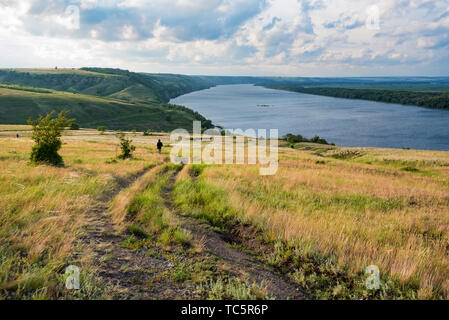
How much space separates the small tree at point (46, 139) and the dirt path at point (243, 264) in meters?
11.4

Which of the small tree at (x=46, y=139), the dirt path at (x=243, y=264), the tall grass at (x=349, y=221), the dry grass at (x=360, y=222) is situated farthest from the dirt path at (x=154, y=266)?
the small tree at (x=46, y=139)

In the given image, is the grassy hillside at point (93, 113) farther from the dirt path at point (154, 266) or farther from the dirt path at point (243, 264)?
the dirt path at point (154, 266)

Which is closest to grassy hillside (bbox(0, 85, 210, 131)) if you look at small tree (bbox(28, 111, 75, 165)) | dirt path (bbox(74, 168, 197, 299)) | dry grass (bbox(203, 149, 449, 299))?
small tree (bbox(28, 111, 75, 165))

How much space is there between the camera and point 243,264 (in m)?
5.56

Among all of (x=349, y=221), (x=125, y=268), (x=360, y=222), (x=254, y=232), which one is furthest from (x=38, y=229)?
(x=360, y=222)

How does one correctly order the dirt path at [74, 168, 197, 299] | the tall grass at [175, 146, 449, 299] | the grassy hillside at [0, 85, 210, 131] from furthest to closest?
the grassy hillside at [0, 85, 210, 131], the tall grass at [175, 146, 449, 299], the dirt path at [74, 168, 197, 299]

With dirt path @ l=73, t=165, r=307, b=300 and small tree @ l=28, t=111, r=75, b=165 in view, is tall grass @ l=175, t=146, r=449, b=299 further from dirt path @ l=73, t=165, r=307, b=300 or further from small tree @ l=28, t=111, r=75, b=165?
small tree @ l=28, t=111, r=75, b=165

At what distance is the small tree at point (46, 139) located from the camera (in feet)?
49.2

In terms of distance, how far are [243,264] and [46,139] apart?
49.8ft

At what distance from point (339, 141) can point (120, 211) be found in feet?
321

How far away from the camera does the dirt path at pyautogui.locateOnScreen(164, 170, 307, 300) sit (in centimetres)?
454

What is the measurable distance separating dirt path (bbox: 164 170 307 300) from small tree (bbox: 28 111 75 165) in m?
11.4

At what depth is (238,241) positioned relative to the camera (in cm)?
710
